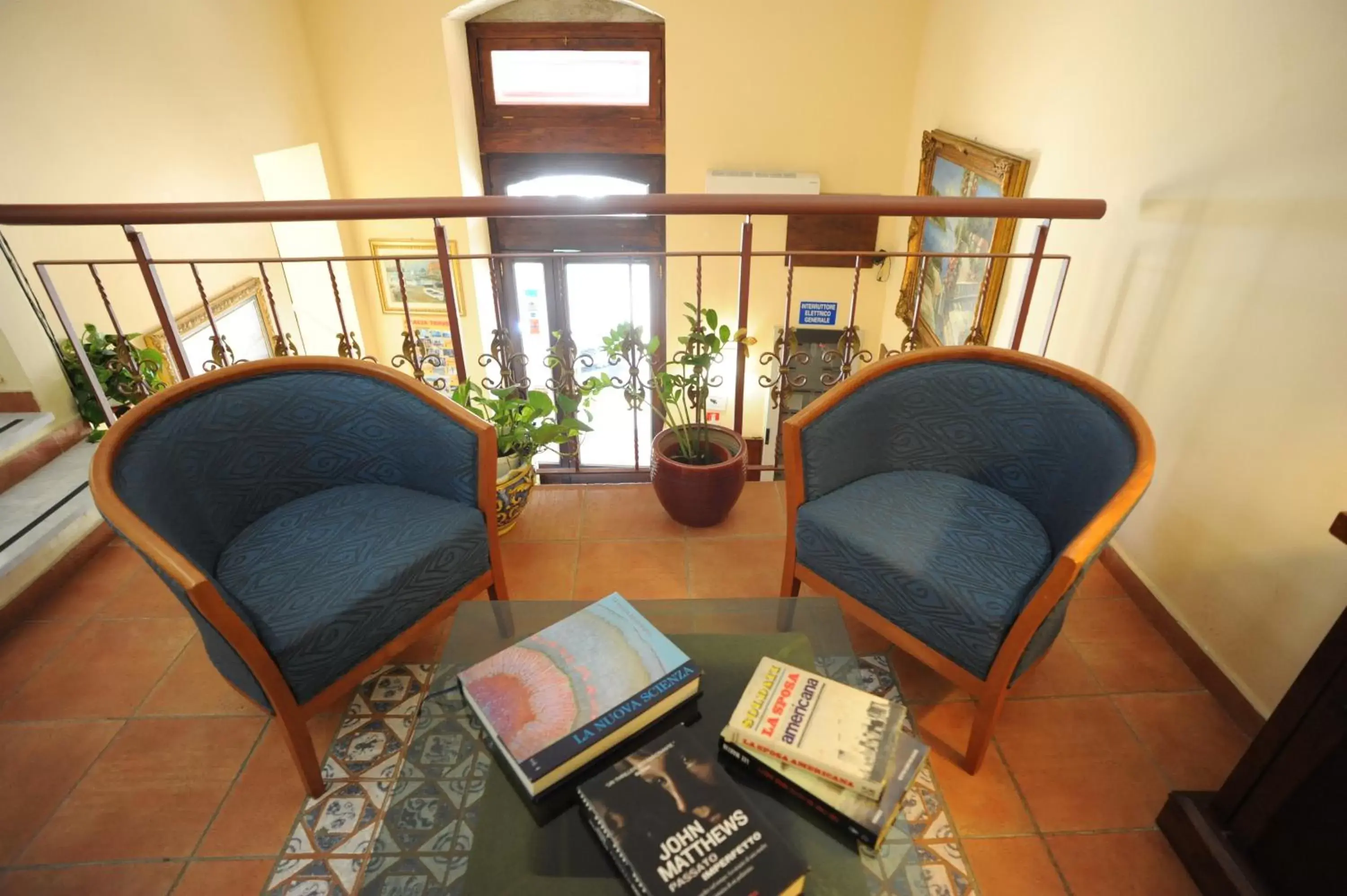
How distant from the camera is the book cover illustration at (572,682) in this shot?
1042 mm

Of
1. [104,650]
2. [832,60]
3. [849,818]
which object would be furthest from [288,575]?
[832,60]

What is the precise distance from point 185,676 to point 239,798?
1.52 feet

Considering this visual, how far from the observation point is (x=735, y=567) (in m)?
2.16

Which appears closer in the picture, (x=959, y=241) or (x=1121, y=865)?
(x=1121, y=865)

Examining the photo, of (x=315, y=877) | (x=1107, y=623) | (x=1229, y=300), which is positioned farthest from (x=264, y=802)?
(x=1229, y=300)

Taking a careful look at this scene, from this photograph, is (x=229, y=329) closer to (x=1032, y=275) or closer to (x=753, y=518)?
(x=753, y=518)

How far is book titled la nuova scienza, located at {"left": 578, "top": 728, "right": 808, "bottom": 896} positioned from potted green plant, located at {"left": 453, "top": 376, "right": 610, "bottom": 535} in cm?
120

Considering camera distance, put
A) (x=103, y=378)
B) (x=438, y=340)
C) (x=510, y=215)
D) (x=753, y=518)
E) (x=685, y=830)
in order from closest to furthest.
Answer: (x=685, y=830) → (x=510, y=215) → (x=753, y=518) → (x=103, y=378) → (x=438, y=340)

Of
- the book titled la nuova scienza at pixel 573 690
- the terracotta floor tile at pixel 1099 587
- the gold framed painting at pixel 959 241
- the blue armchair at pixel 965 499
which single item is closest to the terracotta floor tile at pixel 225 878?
the book titled la nuova scienza at pixel 573 690

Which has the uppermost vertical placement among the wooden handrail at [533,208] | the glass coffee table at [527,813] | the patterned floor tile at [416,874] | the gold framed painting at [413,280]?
the wooden handrail at [533,208]

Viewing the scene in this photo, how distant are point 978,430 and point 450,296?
160 cm

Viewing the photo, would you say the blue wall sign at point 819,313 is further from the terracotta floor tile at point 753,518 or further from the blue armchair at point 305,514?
the blue armchair at point 305,514

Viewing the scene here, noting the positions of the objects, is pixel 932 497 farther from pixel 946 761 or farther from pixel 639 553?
pixel 639 553

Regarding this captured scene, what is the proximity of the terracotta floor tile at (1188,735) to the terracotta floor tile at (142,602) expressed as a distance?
8.25 feet
